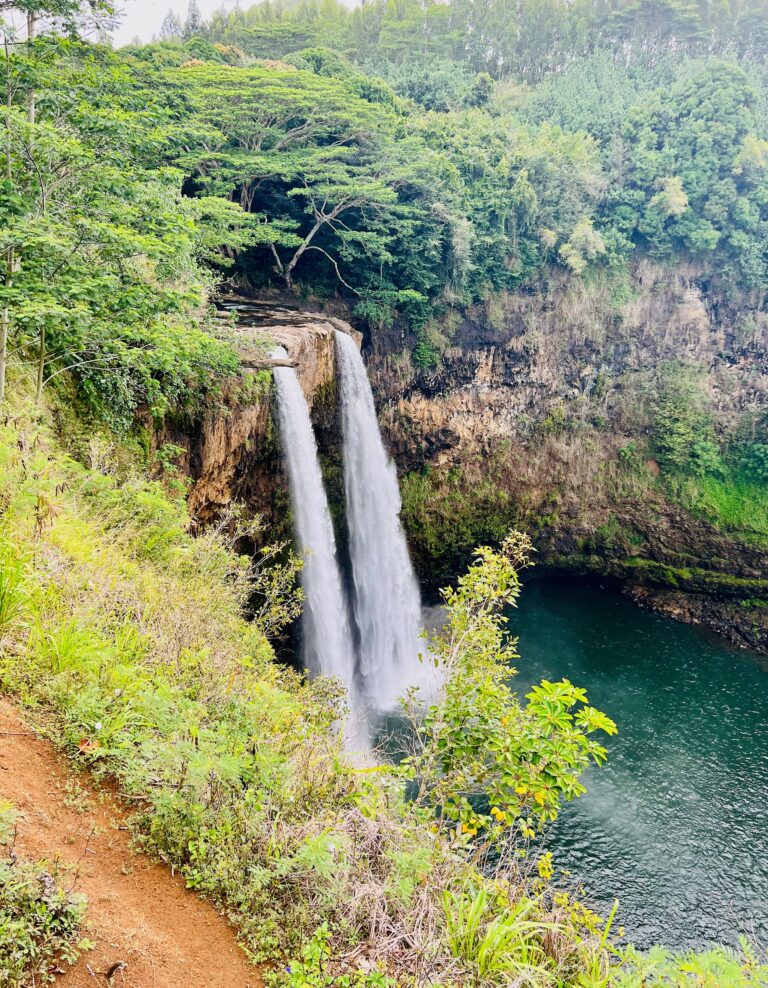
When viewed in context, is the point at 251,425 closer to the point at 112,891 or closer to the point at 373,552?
the point at 373,552

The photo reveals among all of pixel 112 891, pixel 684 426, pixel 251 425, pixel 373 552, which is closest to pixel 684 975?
pixel 112 891

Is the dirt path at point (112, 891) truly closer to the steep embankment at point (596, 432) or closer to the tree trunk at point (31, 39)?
the tree trunk at point (31, 39)

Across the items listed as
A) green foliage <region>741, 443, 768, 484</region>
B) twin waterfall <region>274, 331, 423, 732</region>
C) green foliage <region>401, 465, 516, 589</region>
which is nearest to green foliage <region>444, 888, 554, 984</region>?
twin waterfall <region>274, 331, 423, 732</region>

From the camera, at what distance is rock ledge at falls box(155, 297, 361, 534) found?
10.0m

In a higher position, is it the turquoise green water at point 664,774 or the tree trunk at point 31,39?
the tree trunk at point 31,39

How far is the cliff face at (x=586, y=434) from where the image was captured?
18.5m

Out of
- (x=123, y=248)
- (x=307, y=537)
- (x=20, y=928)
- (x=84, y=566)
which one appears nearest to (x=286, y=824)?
(x=20, y=928)

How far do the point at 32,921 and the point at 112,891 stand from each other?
1.42ft

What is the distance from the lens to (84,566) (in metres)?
4.42

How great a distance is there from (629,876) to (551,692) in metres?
8.29

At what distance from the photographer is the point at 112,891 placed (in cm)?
255

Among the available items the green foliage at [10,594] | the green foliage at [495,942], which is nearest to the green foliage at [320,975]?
the green foliage at [495,942]

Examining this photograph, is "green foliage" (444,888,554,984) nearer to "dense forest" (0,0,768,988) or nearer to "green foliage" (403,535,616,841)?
"dense forest" (0,0,768,988)

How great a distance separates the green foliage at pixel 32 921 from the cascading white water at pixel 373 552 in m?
12.1
